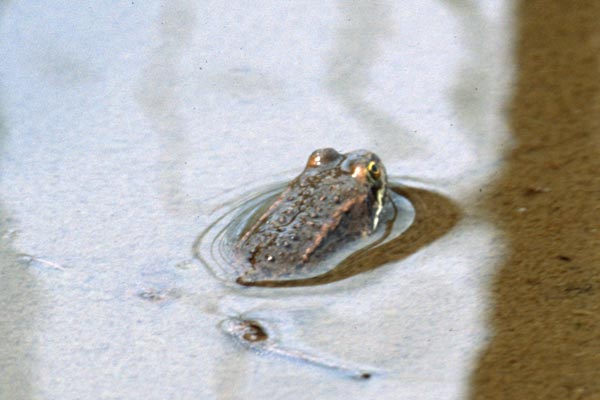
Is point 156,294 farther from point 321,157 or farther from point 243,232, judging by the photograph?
point 321,157

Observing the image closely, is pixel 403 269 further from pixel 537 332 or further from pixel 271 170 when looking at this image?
pixel 271 170

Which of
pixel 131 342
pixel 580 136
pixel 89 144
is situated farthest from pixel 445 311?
pixel 89 144

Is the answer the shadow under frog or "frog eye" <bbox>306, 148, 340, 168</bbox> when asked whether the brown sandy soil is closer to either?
the shadow under frog

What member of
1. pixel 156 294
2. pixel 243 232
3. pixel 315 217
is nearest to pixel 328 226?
pixel 315 217

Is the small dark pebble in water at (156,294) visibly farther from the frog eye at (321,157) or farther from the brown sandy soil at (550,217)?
the brown sandy soil at (550,217)

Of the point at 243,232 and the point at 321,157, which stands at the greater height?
the point at 321,157
